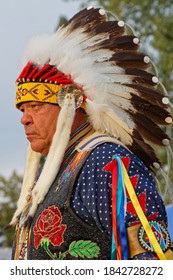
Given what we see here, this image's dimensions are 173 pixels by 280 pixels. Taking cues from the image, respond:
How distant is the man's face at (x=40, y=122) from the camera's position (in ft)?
13.4

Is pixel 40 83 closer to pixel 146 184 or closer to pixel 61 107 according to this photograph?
pixel 61 107

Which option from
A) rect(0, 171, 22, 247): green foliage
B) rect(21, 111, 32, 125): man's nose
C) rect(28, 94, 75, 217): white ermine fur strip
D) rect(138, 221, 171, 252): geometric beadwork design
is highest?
rect(0, 171, 22, 247): green foliage

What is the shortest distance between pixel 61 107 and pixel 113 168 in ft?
1.48

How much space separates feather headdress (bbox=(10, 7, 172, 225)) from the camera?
408 centimetres

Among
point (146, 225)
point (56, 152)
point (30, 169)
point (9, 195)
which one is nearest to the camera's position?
point (146, 225)

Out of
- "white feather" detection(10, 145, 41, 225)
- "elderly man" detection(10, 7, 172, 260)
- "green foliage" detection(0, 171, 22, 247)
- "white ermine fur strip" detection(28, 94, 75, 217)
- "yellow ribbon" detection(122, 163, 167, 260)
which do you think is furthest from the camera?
"green foliage" detection(0, 171, 22, 247)

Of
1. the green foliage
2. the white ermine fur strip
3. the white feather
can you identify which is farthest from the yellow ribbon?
the green foliage

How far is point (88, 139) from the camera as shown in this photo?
13.3 ft

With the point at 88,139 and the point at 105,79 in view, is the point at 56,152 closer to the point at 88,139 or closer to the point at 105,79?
the point at 88,139

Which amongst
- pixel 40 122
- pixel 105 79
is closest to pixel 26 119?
pixel 40 122

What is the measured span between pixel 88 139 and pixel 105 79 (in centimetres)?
29

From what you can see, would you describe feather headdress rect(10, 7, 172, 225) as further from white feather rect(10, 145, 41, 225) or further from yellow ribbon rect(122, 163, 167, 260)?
yellow ribbon rect(122, 163, 167, 260)

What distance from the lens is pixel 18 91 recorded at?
13.8 ft

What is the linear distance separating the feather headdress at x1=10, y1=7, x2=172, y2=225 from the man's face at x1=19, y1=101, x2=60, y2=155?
0.07 m
